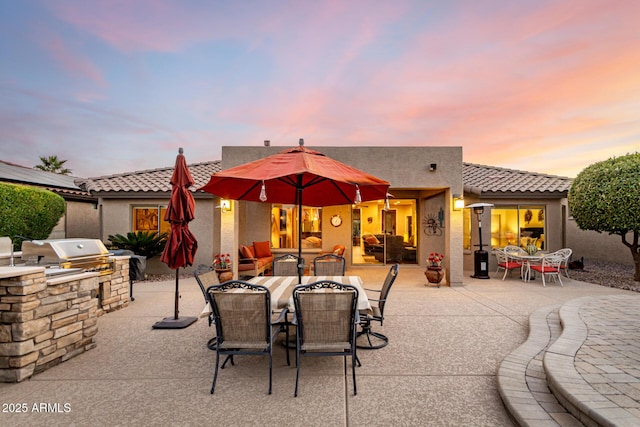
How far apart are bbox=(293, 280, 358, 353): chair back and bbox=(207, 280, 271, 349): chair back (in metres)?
0.32

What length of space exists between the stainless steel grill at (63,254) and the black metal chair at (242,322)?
2.95m

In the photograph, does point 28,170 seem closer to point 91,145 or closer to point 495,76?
point 91,145

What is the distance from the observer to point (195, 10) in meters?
7.42

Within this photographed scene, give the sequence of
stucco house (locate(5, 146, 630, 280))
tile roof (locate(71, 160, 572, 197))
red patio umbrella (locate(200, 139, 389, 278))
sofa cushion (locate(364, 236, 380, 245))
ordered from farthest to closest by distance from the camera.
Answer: sofa cushion (locate(364, 236, 380, 245)) < tile roof (locate(71, 160, 572, 197)) < stucco house (locate(5, 146, 630, 280)) < red patio umbrella (locate(200, 139, 389, 278))

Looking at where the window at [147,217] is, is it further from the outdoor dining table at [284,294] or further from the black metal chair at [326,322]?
the black metal chair at [326,322]

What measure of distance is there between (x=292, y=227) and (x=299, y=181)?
8.05m

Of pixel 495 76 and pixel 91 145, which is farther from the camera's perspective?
pixel 91 145

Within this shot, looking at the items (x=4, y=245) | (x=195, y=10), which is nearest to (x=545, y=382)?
(x=4, y=245)

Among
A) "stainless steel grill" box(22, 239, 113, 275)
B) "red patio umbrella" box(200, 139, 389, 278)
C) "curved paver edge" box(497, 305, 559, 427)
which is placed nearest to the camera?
"curved paver edge" box(497, 305, 559, 427)

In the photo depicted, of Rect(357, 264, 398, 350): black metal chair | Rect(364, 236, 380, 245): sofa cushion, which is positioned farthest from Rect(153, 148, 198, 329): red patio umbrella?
Rect(364, 236, 380, 245): sofa cushion

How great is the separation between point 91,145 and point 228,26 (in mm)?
10806

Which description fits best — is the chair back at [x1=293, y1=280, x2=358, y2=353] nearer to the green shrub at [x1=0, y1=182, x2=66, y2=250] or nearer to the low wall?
the low wall

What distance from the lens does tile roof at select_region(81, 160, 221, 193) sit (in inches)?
407

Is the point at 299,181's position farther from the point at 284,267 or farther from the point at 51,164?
the point at 51,164
